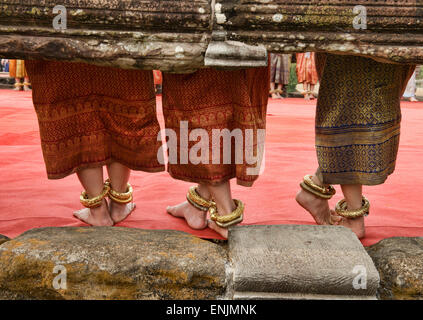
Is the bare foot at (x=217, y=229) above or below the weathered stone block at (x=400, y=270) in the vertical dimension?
below

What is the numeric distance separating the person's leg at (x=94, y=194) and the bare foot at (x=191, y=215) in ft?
0.84

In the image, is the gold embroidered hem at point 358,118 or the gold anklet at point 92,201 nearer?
the gold embroidered hem at point 358,118

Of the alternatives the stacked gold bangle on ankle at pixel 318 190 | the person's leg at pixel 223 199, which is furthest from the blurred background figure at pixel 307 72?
the person's leg at pixel 223 199

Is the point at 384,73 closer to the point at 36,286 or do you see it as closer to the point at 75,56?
the point at 75,56

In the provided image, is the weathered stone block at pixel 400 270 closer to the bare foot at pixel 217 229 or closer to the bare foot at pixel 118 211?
the bare foot at pixel 217 229

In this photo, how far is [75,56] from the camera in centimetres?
100

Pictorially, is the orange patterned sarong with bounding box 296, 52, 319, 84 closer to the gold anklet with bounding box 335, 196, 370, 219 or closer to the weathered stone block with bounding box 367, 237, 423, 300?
the gold anklet with bounding box 335, 196, 370, 219

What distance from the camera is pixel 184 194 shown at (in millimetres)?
1902

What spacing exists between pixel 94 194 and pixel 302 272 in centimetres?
86

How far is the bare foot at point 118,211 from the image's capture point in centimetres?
156

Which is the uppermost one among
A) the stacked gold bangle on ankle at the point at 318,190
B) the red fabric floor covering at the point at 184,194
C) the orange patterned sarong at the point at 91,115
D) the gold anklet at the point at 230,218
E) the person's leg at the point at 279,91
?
the orange patterned sarong at the point at 91,115

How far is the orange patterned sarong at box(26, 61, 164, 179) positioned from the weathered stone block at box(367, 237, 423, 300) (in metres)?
0.80

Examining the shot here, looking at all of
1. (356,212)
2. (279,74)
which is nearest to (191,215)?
(356,212)
